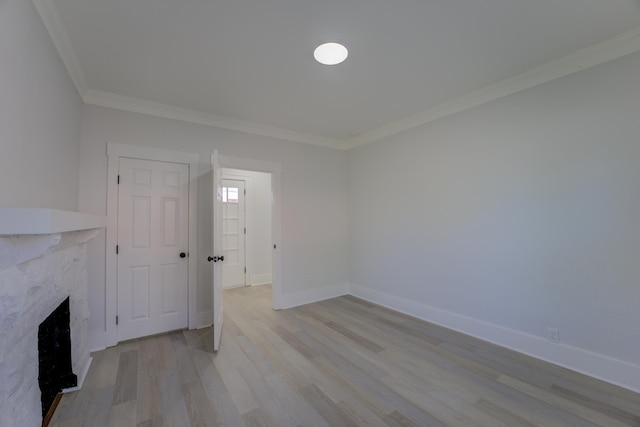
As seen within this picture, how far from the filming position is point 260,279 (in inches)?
220

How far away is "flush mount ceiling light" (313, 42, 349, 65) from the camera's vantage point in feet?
7.09

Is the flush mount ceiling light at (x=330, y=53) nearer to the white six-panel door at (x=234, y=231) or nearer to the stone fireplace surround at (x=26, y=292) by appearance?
the stone fireplace surround at (x=26, y=292)

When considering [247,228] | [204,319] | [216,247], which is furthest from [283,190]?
[204,319]

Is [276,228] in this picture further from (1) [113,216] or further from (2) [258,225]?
(1) [113,216]

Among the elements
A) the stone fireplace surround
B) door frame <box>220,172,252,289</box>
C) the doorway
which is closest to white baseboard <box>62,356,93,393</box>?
the stone fireplace surround

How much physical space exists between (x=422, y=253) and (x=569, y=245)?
1473 millimetres

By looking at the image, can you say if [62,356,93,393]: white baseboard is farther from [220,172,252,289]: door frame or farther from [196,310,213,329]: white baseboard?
[220,172,252,289]: door frame

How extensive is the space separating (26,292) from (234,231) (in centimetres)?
403

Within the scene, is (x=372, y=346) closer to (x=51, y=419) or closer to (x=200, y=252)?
(x=200, y=252)

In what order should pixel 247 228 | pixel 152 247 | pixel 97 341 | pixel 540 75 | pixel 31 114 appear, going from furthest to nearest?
pixel 247 228 → pixel 152 247 → pixel 97 341 → pixel 540 75 → pixel 31 114

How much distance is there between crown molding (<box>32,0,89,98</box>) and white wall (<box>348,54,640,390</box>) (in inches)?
139

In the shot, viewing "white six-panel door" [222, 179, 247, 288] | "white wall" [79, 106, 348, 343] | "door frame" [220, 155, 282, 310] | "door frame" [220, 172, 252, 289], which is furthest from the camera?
"door frame" [220, 172, 252, 289]

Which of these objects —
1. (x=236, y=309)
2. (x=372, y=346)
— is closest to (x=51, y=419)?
(x=236, y=309)

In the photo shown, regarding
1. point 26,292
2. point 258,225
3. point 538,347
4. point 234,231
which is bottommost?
point 538,347
